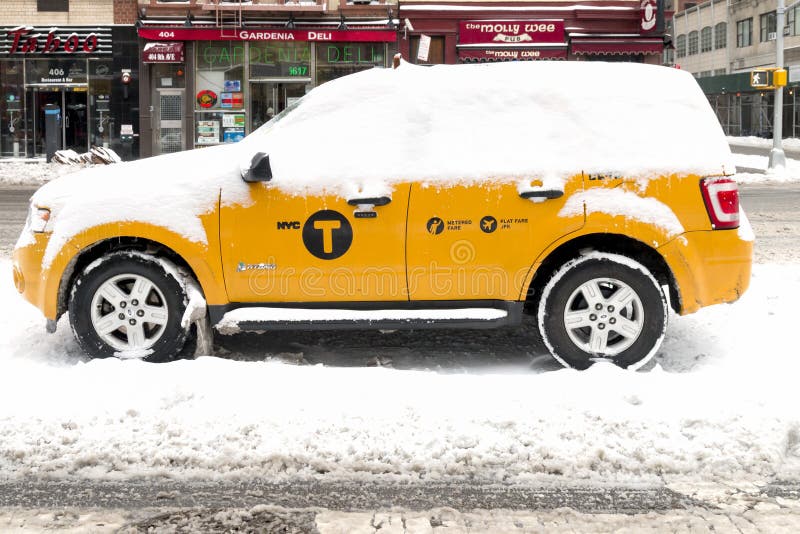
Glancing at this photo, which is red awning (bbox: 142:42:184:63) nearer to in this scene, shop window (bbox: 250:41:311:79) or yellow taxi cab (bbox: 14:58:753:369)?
shop window (bbox: 250:41:311:79)

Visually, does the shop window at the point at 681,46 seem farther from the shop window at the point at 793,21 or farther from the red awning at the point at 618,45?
the red awning at the point at 618,45

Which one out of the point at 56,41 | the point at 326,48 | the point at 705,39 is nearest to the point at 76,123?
the point at 56,41

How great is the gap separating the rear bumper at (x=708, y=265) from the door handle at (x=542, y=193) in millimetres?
717

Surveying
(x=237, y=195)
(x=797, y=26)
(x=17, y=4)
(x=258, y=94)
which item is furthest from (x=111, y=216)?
(x=797, y=26)

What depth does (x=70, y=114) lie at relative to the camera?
28547 mm

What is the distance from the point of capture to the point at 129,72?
2777 cm

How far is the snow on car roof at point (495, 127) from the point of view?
5875mm

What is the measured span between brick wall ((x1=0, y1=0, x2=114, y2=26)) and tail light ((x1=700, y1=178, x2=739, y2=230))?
25.3 metres

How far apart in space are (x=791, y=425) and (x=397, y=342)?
9.71ft

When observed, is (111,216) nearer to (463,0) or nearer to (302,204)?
(302,204)

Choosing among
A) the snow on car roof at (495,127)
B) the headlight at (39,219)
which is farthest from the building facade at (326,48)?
the headlight at (39,219)

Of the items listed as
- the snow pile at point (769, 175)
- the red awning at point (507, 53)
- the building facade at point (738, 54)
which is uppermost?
the building facade at point (738, 54)

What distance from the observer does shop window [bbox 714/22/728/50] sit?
2798 inches

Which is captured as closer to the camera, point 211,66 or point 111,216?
point 111,216
